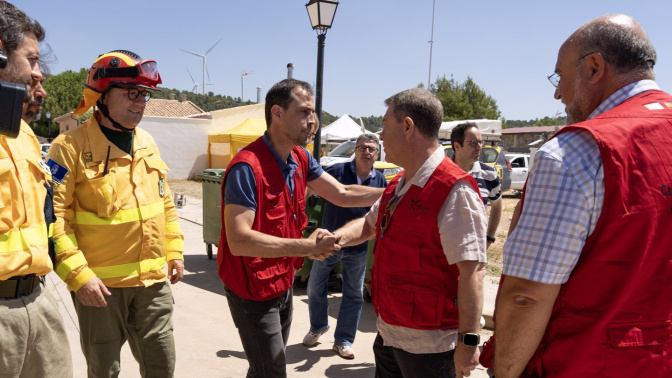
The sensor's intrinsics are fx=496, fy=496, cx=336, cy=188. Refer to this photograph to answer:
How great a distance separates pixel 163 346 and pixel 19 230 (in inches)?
47.7

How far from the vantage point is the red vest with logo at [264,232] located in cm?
263

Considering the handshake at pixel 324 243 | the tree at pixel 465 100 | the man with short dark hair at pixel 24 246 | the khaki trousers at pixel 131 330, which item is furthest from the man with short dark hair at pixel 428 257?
the tree at pixel 465 100

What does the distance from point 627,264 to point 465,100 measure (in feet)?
143

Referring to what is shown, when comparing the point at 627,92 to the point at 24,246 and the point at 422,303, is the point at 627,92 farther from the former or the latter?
the point at 24,246

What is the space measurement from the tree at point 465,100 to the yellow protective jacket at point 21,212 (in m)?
41.9

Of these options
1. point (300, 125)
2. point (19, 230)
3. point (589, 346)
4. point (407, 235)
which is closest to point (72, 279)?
point (19, 230)

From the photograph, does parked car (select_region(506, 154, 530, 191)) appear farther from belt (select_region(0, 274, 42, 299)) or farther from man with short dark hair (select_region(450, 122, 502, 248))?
belt (select_region(0, 274, 42, 299))

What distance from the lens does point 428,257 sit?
87.0 inches

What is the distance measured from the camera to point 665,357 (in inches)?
56.1

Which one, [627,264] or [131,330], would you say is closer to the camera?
[627,264]

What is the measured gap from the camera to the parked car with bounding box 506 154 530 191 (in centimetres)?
2019

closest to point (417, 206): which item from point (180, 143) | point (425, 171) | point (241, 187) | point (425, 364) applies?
point (425, 171)

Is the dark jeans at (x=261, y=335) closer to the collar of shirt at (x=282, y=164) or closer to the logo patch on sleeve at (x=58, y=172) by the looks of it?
the collar of shirt at (x=282, y=164)

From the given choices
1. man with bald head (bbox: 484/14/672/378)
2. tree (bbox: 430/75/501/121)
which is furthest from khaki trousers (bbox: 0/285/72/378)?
tree (bbox: 430/75/501/121)
